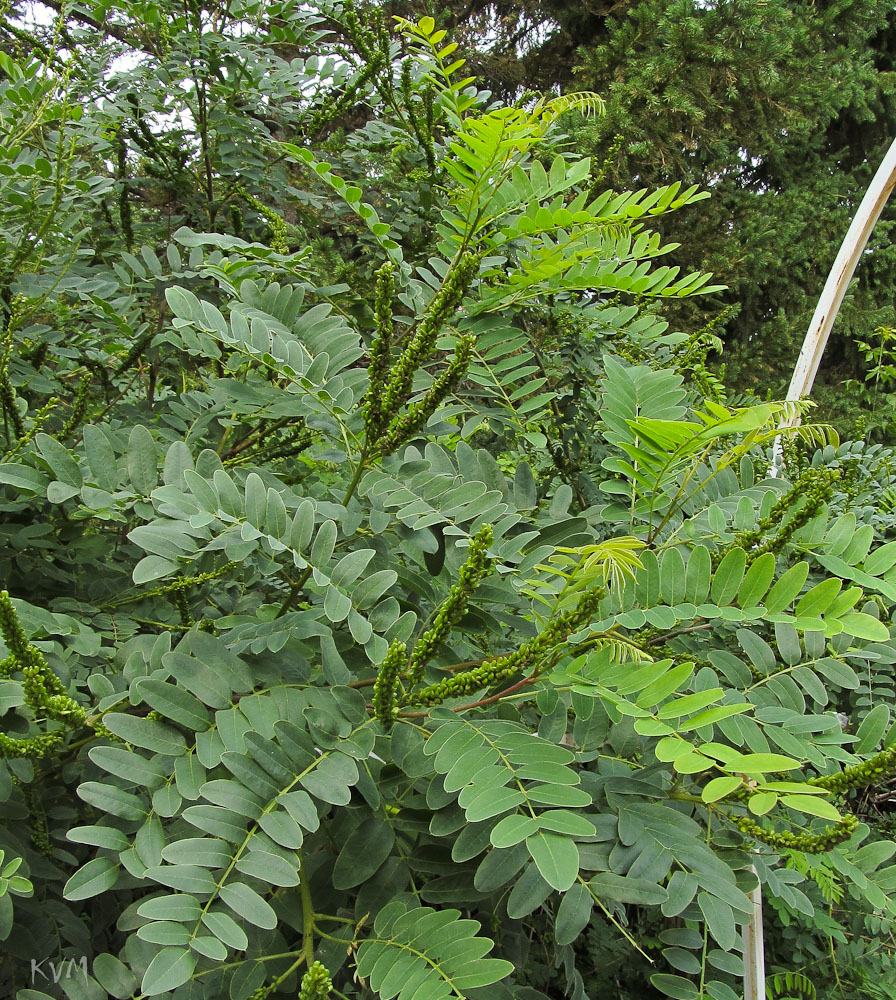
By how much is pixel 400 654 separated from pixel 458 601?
7cm

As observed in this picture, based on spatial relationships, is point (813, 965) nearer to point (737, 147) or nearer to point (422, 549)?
point (422, 549)

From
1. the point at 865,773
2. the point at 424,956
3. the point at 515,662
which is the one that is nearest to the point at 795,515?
the point at 865,773

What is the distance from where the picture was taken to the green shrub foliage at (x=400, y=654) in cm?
70

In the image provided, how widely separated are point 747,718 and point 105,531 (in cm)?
108

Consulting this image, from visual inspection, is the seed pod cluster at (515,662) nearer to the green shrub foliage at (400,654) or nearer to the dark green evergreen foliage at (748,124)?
Result: the green shrub foliage at (400,654)

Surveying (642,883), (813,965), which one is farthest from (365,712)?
(813,965)

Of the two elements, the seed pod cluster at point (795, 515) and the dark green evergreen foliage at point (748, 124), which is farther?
the dark green evergreen foliage at point (748, 124)

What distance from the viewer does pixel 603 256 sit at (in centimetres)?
135

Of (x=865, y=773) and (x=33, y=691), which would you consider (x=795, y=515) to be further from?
(x=33, y=691)

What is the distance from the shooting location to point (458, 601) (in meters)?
0.67

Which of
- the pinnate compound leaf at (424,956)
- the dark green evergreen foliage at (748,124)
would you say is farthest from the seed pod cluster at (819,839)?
A: the dark green evergreen foliage at (748,124)

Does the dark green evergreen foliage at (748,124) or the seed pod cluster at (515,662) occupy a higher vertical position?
the dark green evergreen foliage at (748,124)

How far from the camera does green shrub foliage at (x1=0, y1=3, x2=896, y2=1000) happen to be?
70cm

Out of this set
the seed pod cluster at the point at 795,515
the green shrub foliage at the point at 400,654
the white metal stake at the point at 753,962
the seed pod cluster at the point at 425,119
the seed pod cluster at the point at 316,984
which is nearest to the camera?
the seed pod cluster at the point at 316,984
